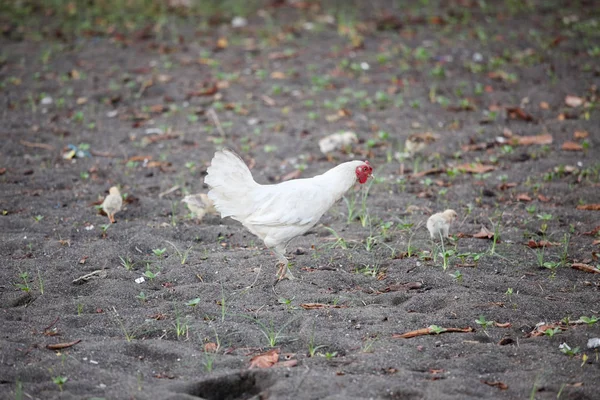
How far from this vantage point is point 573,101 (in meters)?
7.97

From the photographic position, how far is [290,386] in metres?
3.23

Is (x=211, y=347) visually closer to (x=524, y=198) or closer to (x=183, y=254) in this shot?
(x=183, y=254)

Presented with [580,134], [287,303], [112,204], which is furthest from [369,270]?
[580,134]

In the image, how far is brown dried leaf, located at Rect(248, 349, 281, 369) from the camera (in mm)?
3479

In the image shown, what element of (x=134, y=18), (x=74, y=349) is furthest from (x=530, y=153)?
(x=134, y=18)

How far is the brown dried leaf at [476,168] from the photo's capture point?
6551 millimetres

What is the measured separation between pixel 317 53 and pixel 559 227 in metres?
5.20

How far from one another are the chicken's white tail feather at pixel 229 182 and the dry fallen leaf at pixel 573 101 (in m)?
4.83

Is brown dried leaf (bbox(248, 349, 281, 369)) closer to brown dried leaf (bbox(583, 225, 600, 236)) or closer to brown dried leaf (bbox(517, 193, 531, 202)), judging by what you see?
brown dried leaf (bbox(583, 225, 600, 236))

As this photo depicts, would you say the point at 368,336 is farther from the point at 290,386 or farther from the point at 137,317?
the point at 137,317

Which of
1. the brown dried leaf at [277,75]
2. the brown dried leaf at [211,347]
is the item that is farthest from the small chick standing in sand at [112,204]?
the brown dried leaf at [277,75]

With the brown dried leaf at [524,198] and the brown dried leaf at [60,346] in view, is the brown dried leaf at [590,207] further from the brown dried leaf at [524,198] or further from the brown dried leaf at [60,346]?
the brown dried leaf at [60,346]

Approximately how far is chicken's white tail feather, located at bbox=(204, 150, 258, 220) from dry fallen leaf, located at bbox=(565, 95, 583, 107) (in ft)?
15.9

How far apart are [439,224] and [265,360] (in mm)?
1951
